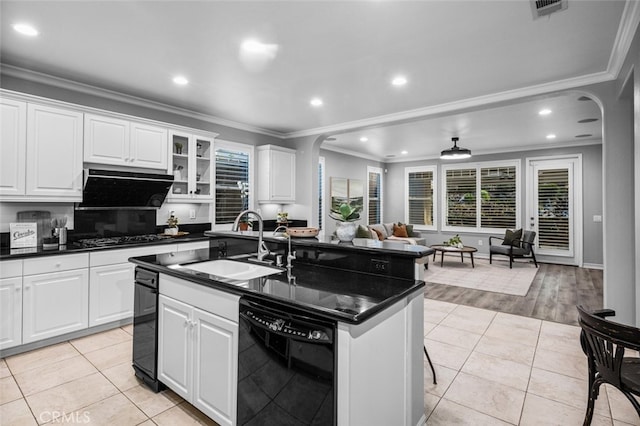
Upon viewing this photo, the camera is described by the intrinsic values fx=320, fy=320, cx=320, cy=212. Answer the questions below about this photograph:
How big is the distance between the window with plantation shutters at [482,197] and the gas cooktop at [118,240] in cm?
741

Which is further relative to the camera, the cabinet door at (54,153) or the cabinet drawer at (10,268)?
the cabinet door at (54,153)

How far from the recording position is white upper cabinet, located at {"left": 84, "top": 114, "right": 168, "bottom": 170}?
3.45 metres

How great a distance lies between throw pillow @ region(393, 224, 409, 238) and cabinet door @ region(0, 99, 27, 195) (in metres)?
6.91

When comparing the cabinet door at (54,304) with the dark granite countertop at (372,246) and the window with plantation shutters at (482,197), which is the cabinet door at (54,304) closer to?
the dark granite countertop at (372,246)

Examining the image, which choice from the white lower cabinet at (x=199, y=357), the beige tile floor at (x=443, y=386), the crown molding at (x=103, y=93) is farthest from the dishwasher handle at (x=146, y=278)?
the crown molding at (x=103, y=93)

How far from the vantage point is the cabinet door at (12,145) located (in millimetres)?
2930

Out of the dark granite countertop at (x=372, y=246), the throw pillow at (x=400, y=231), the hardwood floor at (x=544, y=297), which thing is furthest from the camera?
the throw pillow at (x=400, y=231)

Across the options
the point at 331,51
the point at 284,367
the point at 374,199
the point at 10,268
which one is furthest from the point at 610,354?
the point at 374,199

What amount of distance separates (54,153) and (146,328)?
2.19m

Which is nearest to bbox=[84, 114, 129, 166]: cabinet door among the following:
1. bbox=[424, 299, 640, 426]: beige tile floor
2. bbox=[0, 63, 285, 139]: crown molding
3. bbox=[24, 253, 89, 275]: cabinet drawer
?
bbox=[0, 63, 285, 139]: crown molding

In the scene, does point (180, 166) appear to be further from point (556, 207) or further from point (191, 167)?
point (556, 207)

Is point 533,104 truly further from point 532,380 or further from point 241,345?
point 241,345

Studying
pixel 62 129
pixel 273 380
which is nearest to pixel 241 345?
pixel 273 380

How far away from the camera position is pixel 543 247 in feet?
24.9
